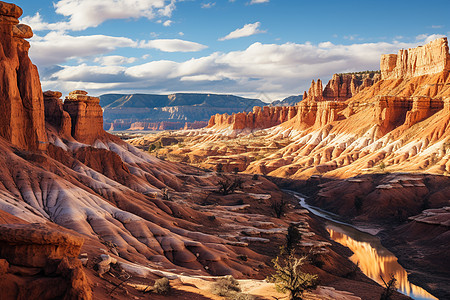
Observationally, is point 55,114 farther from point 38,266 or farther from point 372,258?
point 38,266

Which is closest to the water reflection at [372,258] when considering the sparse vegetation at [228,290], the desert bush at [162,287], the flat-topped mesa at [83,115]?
the sparse vegetation at [228,290]

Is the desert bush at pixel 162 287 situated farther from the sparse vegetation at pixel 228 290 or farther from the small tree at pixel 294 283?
the small tree at pixel 294 283

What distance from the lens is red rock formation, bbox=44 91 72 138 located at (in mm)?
71312

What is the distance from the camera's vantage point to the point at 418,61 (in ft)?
523

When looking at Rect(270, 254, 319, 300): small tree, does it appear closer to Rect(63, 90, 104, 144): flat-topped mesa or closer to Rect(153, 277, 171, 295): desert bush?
Rect(153, 277, 171, 295): desert bush

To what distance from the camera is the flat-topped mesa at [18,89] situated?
47062 mm

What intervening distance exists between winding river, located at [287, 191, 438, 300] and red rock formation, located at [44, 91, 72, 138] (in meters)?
48.8

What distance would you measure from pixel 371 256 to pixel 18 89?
2026 inches

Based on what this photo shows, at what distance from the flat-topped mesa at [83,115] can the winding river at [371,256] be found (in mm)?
47824

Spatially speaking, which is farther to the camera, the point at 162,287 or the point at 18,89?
the point at 18,89

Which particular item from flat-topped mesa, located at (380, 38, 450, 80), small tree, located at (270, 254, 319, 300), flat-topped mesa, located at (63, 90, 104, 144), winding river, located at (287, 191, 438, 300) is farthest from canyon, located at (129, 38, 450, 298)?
flat-topped mesa, located at (63, 90, 104, 144)

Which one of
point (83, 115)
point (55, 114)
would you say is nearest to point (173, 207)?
point (55, 114)

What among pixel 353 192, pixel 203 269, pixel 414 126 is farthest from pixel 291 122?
pixel 203 269

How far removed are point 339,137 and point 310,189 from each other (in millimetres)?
40072
